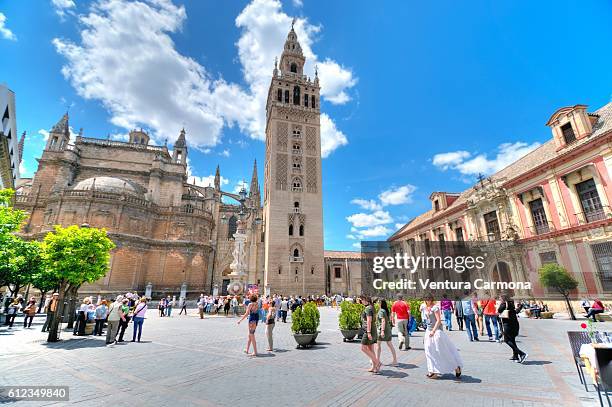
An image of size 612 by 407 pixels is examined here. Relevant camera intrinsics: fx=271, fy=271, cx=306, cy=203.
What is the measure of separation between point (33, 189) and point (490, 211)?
5136cm

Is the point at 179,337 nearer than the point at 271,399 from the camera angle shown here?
No

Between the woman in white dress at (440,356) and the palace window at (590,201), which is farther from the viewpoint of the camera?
the palace window at (590,201)

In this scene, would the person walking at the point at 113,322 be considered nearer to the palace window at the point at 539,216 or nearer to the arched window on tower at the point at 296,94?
the palace window at the point at 539,216

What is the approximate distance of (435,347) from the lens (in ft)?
17.8

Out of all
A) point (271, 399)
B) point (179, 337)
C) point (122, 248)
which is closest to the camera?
point (271, 399)

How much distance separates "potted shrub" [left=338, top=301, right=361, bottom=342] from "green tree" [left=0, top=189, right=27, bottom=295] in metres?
13.8

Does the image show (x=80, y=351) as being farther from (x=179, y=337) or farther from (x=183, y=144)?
(x=183, y=144)

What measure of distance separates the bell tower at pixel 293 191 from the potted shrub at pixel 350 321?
25.3 meters

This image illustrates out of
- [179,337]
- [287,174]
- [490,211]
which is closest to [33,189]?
[287,174]

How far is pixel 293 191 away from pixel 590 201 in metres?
30.1

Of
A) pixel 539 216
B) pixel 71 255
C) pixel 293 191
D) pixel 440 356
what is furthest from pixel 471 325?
pixel 293 191

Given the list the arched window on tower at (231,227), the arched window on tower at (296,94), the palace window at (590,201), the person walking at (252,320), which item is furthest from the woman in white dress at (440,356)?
the arched window on tower at (296,94)

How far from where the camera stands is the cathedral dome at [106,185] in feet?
108

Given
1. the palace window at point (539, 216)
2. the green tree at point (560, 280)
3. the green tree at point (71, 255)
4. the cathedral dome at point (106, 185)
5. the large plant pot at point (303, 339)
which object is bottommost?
the large plant pot at point (303, 339)
